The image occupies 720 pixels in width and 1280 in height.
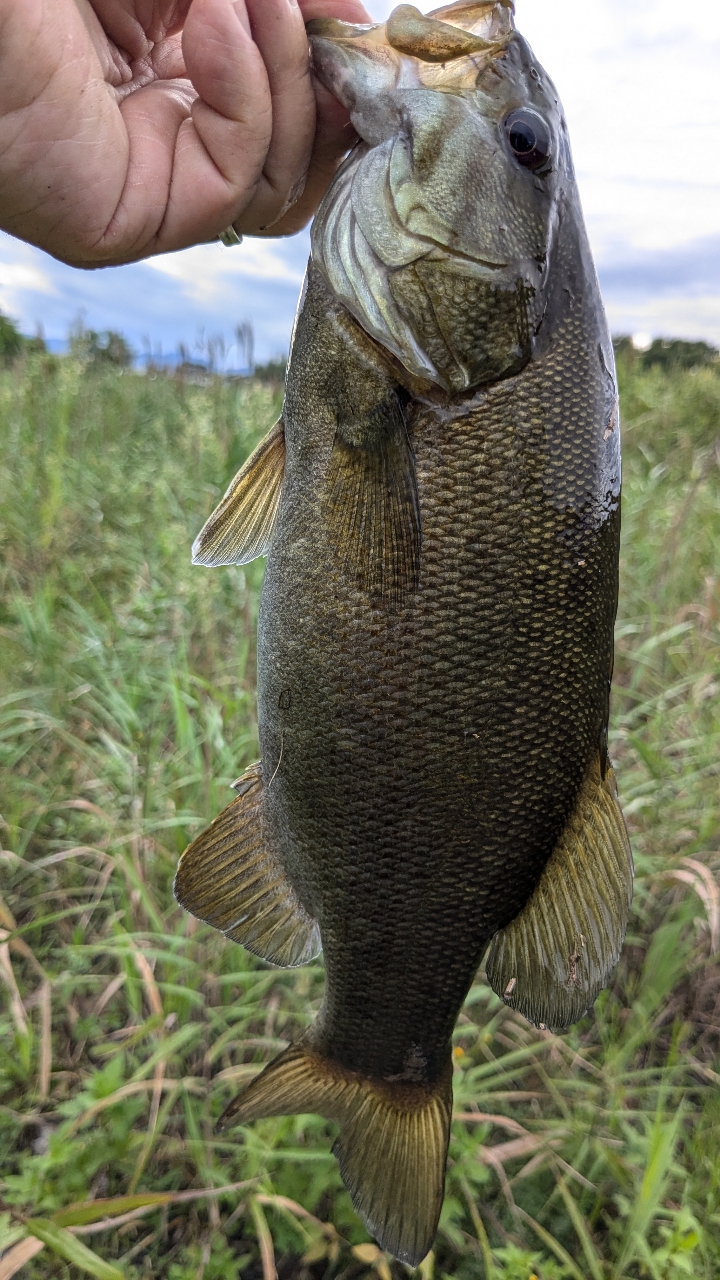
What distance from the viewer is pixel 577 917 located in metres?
1.19

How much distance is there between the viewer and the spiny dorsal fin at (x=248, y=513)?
1271 mm

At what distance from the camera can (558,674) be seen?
1098 mm

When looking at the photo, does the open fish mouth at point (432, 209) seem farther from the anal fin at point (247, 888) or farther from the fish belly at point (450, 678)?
the anal fin at point (247, 888)

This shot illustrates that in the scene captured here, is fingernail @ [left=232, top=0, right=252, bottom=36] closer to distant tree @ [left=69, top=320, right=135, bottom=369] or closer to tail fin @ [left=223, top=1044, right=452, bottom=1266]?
tail fin @ [left=223, top=1044, right=452, bottom=1266]

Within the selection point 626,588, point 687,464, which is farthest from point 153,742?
point 687,464

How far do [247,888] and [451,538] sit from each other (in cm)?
75

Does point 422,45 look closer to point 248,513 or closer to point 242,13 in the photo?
point 242,13

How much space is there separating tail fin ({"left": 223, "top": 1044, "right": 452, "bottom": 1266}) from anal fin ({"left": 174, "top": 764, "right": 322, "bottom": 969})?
0.70ft

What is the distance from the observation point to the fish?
106 cm

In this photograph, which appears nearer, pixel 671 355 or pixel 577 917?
pixel 577 917

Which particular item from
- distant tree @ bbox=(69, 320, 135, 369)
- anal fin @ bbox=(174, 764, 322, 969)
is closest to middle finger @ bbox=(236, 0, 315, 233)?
anal fin @ bbox=(174, 764, 322, 969)

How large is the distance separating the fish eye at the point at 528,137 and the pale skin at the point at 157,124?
1.08ft

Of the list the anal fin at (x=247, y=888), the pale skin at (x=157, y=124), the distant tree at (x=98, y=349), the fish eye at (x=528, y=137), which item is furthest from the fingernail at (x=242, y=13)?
the distant tree at (x=98, y=349)

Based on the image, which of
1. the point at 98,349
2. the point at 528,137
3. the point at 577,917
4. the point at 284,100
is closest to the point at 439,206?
the point at 528,137
